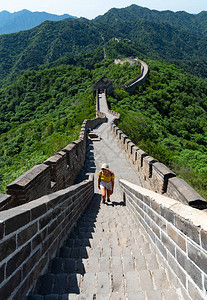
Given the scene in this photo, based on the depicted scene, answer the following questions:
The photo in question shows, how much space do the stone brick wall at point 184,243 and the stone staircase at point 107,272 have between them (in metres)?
0.16

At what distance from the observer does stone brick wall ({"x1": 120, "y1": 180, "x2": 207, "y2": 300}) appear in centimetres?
159

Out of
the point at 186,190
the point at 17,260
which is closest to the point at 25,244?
the point at 17,260

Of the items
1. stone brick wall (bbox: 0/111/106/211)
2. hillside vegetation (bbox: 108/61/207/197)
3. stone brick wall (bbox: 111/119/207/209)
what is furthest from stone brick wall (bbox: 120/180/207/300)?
hillside vegetation (bbox: 108/61/207/197)

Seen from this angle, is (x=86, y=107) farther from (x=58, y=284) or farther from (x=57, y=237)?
(x=58, y=284)

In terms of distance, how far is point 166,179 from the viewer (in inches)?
209

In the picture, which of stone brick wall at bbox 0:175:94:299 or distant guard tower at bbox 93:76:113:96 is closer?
stone brick wall at bbox 0:175:94:299

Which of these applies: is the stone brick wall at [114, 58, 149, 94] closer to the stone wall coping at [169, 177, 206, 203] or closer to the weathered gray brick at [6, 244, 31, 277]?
the stone wall coping at [169, 177, 206, 203]

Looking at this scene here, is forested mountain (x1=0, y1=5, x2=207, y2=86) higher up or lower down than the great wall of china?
higher up

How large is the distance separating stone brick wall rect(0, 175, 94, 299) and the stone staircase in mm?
145

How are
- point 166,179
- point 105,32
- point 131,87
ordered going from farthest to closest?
1. point 105,32
2. point 131,87
3. point 166,179

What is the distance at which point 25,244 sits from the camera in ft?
6.47

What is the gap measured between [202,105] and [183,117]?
28.5 ft

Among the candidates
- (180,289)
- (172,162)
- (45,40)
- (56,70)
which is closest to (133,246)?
(180,289)

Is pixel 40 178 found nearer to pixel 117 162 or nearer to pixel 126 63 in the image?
pixel 117 162
